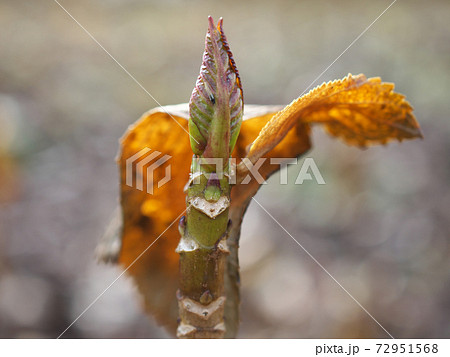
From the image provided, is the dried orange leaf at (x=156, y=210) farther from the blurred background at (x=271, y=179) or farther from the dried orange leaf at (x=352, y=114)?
the blurred background at (x=271, y=179)

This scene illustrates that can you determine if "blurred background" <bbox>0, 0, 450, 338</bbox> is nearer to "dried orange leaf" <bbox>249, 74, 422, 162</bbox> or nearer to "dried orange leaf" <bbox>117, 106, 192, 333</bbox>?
"dried orange leaf" <bbox>117, 106, 192, 333</bbox>

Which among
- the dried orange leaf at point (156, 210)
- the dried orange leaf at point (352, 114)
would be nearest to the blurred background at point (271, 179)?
the dried orange leaf at point (156, 210)

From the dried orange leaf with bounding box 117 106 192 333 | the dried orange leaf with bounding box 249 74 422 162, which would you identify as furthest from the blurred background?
the dried orange leaf with bounding box 249 74 422 162

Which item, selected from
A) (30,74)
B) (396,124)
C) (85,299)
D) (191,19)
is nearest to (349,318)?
(85,299)

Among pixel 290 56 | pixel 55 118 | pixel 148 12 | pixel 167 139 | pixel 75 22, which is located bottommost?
pixel 167 139

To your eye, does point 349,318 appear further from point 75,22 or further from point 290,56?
point 75,22

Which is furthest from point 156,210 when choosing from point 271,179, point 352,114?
point 271,179
